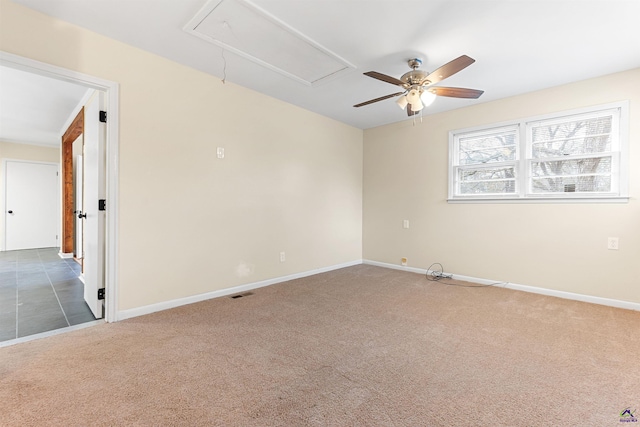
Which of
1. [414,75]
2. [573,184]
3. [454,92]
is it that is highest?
[414,75]

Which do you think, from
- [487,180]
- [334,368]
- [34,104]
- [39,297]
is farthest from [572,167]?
[34,104]

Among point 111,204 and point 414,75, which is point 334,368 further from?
point 414,75

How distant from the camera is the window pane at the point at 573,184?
9.89 ft

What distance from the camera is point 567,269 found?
3.15 m

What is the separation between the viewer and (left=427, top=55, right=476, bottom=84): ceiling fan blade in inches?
80.7

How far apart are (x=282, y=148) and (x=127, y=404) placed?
3072mm

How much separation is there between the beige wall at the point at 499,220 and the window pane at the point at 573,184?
0.62ft

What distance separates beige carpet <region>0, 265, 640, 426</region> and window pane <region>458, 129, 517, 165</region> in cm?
196

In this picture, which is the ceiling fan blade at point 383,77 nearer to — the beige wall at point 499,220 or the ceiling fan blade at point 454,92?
the ceiling fan blade at point 454,92

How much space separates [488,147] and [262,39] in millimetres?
3225

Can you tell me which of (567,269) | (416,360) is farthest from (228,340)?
(567,269)

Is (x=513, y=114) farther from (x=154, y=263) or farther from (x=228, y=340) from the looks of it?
(x=154, y=263)

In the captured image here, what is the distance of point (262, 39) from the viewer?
234 centimetres

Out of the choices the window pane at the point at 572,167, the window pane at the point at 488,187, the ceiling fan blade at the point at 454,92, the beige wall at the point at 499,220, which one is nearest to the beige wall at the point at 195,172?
the beige wall at the point at 499,220
